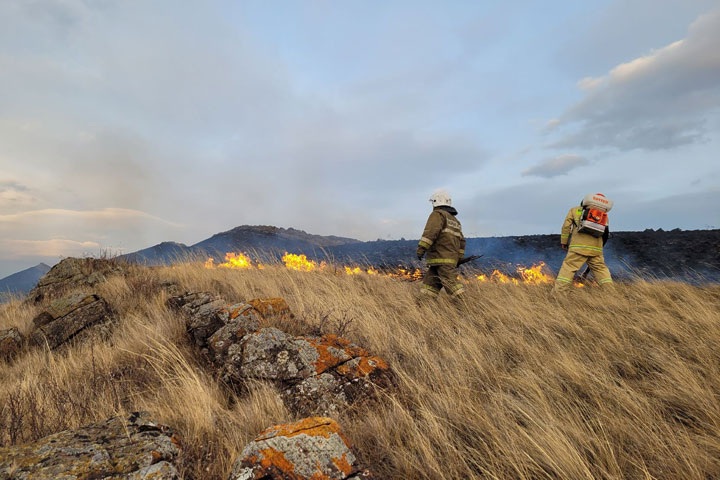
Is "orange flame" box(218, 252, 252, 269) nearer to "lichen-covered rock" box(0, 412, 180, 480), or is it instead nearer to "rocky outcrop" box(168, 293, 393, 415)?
"rocky outcrop" box(168, 293, 393, 415)

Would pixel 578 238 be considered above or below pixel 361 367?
above

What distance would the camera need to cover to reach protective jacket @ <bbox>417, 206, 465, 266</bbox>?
20.3 ft

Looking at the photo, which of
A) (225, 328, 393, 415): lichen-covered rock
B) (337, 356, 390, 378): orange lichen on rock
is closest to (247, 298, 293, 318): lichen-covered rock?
(225, 328, 393, 415): lichen-covered rock

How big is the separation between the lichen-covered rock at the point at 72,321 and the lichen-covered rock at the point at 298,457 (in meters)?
4.98

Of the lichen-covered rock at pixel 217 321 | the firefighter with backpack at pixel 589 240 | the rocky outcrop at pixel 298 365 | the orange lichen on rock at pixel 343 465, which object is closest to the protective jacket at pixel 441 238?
the firefighter with backpack at pixel 589 240

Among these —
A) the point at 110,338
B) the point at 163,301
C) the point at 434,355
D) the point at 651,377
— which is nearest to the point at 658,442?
the point at 651,377

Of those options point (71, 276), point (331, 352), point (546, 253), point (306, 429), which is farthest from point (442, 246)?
point (546, 253)

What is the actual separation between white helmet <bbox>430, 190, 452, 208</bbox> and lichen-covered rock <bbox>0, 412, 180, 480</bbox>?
18.7ft

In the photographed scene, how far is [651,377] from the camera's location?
3.07 m

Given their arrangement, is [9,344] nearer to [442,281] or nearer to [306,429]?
[306,429]

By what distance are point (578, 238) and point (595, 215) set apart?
568 millimetres

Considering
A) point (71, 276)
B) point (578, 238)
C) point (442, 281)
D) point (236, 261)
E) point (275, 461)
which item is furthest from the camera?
point (236, 261)

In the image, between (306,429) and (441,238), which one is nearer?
(306,429)

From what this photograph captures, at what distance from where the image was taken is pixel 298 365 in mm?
2834
